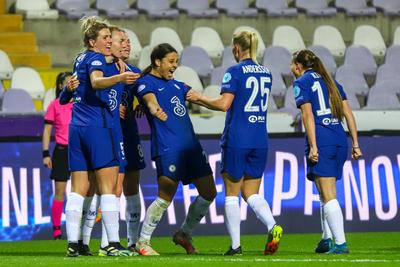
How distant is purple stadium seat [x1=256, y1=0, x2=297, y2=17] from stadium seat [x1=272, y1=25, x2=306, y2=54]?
2.24 feet

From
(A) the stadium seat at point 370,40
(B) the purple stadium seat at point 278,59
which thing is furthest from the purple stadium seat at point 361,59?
(B) the purple stadium seat at point 278,59

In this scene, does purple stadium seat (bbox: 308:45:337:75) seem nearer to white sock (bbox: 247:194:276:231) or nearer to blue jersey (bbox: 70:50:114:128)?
white sock (bbox: 247:194:276:231)

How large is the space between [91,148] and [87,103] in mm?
397

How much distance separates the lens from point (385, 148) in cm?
1684

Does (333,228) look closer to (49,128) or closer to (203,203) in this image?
(203,203)

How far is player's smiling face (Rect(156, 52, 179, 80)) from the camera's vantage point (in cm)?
1227

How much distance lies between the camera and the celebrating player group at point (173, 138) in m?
11.8

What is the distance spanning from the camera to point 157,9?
2417cm

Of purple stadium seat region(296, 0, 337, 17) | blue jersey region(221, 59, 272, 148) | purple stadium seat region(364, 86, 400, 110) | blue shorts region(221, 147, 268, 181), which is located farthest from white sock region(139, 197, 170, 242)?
purple stadium seat region(296, 0, 337, 17)

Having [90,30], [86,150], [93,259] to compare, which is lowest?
[93,259]

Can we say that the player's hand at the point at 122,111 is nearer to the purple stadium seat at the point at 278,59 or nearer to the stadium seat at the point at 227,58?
the purple stadium seat at the point at 278,59

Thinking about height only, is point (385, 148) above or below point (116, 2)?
below

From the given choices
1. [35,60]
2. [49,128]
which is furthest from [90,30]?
[35,60]

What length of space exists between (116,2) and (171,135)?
473 inches
